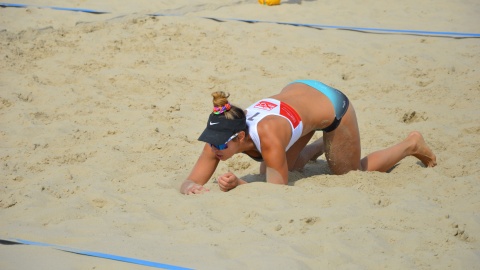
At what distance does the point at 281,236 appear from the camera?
351cm

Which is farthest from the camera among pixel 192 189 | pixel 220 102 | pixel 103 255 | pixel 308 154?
pixel 308 154

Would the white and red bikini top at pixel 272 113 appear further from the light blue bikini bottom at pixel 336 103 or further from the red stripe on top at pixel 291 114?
the light blue bikini bottom at pixel 336 103

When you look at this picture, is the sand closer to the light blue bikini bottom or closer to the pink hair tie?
the light blue bikini bottom

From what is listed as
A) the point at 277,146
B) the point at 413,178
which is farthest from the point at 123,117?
the point at 413,178

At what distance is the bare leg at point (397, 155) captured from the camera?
4707 millimetres

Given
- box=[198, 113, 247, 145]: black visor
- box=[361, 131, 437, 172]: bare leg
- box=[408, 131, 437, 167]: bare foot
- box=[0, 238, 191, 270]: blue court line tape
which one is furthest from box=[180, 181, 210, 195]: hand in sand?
box=[408, 131, 437, 167]: bare foot

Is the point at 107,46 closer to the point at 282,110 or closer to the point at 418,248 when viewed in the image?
the point at 282,110

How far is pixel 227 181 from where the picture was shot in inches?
160

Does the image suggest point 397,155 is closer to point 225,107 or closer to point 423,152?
point 423,152

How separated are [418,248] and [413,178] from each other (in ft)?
3.78

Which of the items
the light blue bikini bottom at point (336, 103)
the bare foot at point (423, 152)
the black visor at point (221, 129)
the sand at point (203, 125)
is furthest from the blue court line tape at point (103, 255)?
the bare foot at point (423, 152)

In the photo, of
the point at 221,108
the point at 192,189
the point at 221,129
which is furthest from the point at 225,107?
the point at 192,189

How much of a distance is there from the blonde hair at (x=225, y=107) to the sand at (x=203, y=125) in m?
0.45

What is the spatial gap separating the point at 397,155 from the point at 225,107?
57.6 inches
